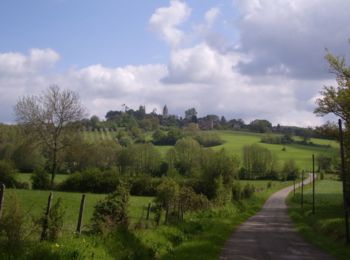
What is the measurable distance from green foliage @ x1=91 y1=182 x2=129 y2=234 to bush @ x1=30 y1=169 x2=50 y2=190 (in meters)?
50.0

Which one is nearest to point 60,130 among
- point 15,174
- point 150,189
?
point 15,174

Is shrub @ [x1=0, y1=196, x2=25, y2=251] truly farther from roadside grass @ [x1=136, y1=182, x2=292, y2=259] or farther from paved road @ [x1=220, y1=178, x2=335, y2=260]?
paved road @ [x1=220, y1=178, x2=335, y2=260]

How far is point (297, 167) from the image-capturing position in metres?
132

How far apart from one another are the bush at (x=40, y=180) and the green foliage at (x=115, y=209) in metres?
50.0

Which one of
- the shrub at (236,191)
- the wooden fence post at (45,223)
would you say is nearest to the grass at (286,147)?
the shrub at (236,191)

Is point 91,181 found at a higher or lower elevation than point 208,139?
lower

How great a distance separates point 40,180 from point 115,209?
167 ft

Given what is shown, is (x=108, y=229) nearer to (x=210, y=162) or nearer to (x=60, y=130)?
(x=60, y=130)

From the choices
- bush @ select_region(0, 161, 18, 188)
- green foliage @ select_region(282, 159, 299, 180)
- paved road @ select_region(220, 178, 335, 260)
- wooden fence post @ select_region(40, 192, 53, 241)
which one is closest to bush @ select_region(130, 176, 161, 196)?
bush @ select_region(0, 161, 18, 188)

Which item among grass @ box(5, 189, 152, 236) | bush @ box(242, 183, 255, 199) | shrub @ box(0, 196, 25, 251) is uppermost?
shrub @ box(0, 196, 25, 251)

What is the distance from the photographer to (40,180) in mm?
65938

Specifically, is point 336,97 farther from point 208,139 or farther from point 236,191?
point 208,139

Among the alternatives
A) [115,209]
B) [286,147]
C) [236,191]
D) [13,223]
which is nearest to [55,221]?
[13,223]

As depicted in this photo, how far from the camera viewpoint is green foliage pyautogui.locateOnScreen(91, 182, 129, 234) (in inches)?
690
